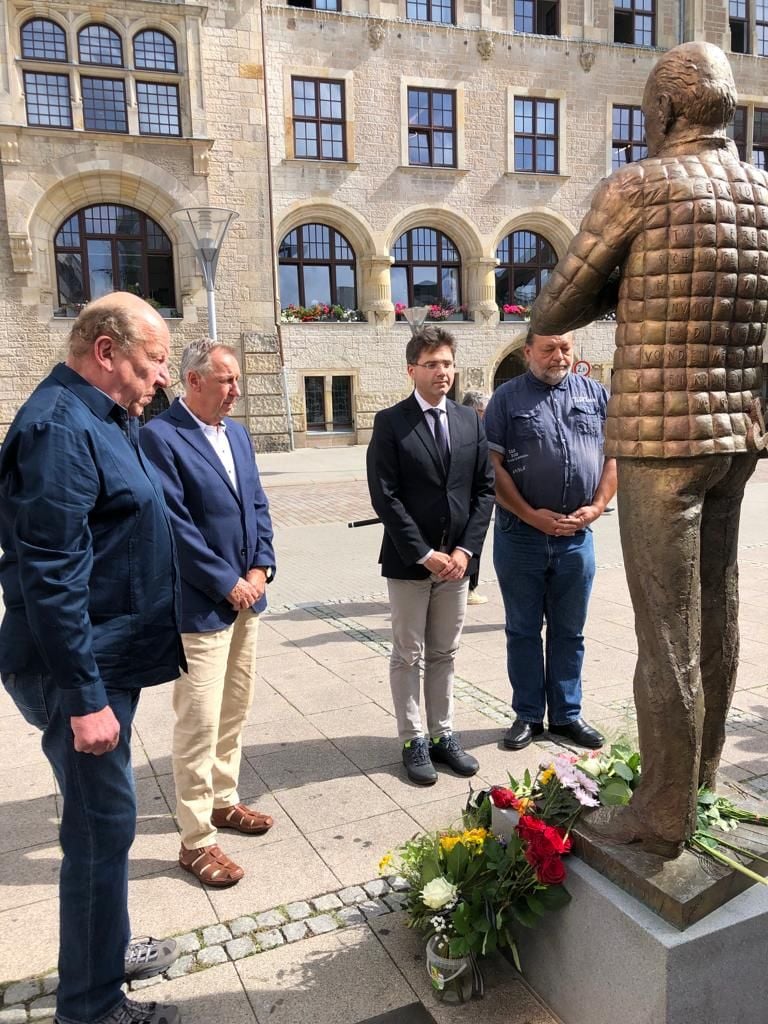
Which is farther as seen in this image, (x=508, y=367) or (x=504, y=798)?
(x=508, y=367)

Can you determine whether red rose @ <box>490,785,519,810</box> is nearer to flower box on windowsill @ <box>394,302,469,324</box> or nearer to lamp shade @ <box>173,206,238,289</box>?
lamp shade @ <box>173,206,238,289</box>

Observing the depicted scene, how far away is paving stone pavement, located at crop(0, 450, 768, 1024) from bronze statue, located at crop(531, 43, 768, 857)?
38.1 inches

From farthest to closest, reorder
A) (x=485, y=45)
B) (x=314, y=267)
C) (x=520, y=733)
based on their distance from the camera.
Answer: (x=314, y=267) → (x=485, y=45) → (x=520, y=733)

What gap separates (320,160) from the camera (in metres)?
23.5

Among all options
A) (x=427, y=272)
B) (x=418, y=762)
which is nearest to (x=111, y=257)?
(x=427, y=272)

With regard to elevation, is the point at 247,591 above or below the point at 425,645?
above

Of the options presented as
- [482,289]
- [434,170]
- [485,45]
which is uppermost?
[485,45]

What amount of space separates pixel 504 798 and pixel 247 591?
129cm

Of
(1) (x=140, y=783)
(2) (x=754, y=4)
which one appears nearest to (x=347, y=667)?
(1) (x=140, y=783)

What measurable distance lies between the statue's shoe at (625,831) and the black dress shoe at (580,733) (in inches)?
68.3

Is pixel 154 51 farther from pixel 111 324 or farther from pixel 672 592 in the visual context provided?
pixel 672 592

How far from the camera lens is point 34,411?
81.7 inches

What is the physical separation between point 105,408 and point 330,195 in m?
23.3

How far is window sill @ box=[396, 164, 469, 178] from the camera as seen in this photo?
952 inches
